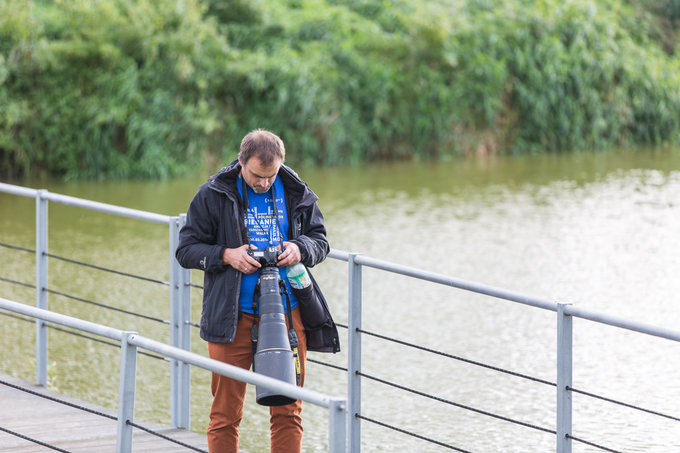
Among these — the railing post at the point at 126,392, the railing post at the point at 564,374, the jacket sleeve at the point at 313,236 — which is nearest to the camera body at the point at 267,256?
the jacket sleeve at the point at 313,236

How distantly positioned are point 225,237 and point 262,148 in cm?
39

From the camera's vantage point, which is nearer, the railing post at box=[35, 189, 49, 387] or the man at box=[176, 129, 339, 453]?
the man at box=[176, 129, 339, 453]

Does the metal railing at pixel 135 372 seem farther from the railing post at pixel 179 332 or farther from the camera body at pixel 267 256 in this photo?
the railing post at pixel 179 332

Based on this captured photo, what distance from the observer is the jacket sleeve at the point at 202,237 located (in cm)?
409

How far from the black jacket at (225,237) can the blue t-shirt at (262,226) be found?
1.1 inches

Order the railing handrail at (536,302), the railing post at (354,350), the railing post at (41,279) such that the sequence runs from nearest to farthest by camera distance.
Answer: the railing handrail at (536,302) < the railing post at (354,350) < the railing post at (41,279)

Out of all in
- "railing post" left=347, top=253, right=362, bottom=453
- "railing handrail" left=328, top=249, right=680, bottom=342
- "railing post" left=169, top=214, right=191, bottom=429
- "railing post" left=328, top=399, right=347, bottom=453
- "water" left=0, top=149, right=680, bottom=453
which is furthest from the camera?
"water" left=0, top=149, right=680, bottom=453

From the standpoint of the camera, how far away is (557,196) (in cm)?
1495

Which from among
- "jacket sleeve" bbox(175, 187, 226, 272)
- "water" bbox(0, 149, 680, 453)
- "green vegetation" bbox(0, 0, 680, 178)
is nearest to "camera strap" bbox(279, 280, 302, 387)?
"jacket sleeve" bbox(175, 187, 226, 272)

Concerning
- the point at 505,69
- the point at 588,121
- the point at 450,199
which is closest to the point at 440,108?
the point at 505,69

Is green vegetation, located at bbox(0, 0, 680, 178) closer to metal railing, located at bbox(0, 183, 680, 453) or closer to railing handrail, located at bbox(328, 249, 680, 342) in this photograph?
metal railing, located at bbox(0, 183, 680, 453)

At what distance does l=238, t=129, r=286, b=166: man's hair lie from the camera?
13.0 ft

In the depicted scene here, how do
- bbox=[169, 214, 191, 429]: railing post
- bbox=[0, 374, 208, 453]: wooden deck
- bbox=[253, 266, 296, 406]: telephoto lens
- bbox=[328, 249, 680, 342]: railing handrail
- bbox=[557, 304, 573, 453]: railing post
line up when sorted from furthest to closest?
1. bbox=[169, 214, 191, 429]: railing post
2. bbox=[0, 374, 208, 453]: wooden deck
3. bbox=[557, 304, 573, 453]: railing post
4. bbox=[253, 266, 296, 406]: telephoto lens
5. bbox=[328, 249, 680, 342]: railing handrail

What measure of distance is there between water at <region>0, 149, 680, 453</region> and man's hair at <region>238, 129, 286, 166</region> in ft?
9.32
